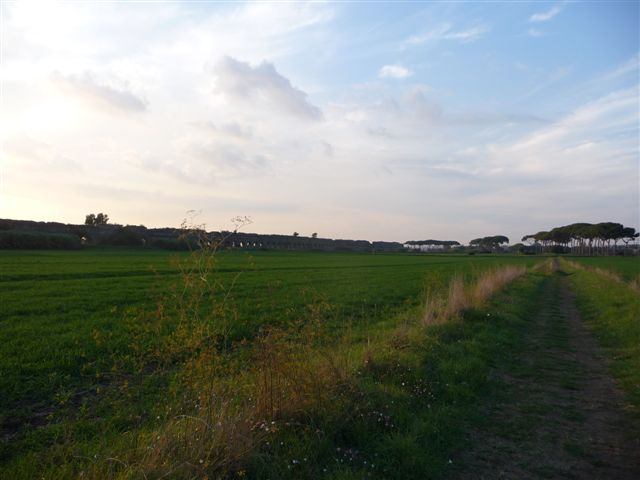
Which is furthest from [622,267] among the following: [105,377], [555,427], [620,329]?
[105,377]

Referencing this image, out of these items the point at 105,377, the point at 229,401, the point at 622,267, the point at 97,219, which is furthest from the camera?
the point at 97,219

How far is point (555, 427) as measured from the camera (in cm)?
568

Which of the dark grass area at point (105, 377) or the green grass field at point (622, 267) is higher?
the green grass field at point (622, 267)

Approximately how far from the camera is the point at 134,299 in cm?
1661

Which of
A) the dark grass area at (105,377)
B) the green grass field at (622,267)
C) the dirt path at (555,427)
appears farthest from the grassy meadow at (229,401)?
the green grass field at (622,267)

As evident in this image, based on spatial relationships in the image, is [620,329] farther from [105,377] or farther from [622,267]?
[622,267]

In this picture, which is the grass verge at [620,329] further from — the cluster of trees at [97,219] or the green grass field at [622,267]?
the cluster of trees at [97,219]

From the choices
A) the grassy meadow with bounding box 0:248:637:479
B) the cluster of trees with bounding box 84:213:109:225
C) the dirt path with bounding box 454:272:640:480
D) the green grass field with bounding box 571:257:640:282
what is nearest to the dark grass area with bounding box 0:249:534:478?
the grassy meadow with bounding box 0:248:637:479

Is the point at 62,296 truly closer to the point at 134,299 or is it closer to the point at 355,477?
the point at 134,299

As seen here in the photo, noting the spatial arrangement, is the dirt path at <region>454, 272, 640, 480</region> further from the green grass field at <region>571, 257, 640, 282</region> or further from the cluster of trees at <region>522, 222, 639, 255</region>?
the cluster of trees at <region>522, 222, 639, 255</region>

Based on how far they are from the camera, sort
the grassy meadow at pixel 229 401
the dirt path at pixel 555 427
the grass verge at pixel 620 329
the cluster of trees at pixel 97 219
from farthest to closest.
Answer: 1. the cluster of trees at pixel 97 219
2. the grass verge at pixel 620 329
3. the dirt path at pixel 555 427
4. the grassy meadow at pixel 229 401

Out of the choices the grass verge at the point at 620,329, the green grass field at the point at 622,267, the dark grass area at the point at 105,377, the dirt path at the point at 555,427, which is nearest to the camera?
the dirt path at the point at 555,427

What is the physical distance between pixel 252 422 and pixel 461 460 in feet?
7.37

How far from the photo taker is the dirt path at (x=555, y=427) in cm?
460
